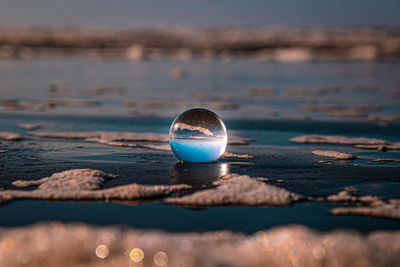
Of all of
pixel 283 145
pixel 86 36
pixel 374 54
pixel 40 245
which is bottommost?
pixel 40 245

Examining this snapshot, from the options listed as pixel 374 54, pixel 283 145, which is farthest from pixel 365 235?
pixel 374 54

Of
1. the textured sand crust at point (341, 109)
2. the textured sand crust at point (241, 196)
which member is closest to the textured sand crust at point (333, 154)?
the textured sand crust at point (241, 196)

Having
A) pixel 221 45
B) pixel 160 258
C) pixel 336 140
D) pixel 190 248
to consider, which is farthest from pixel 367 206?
pixel 221 45

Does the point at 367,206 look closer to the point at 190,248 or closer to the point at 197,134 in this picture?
the point at 190,248

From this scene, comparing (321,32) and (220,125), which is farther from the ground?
(321,32)

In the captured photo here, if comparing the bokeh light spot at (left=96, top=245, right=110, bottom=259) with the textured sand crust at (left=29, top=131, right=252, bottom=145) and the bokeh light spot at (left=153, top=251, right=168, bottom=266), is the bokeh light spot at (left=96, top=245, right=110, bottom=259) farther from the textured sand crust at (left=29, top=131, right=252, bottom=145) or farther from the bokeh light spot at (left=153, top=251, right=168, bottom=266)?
the textured sand crust at (left=29, top=131, right=252, bottom=145)

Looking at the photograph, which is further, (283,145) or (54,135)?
(54,135)

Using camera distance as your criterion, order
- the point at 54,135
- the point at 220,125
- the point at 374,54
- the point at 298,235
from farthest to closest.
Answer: the point at 374,54 → the point at 54,135 → the point at 220,125 → the point at 298,235

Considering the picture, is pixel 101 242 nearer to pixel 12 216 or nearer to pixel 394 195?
pixel 12 216
